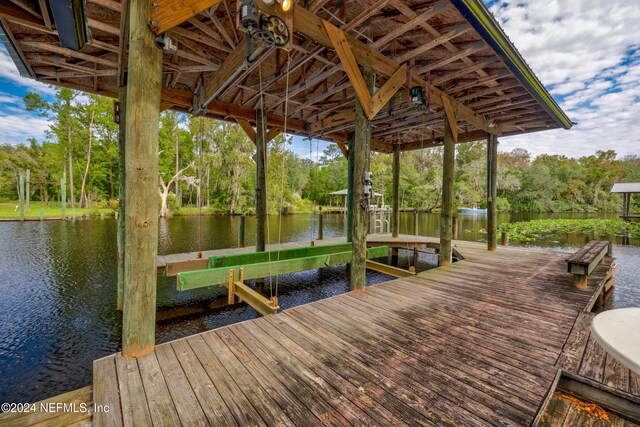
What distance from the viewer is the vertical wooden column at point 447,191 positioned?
5.47 m

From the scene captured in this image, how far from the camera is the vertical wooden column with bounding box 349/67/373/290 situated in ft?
12.9

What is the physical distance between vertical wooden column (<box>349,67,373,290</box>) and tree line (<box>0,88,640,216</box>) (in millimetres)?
12250

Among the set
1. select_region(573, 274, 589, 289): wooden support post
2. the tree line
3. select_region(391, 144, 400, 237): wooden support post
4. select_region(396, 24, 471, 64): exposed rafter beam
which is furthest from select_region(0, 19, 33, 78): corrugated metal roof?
the tree line

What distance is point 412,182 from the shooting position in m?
31.9

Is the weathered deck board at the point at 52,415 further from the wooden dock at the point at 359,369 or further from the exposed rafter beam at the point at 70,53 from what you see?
the exposed rafter beam at the point at 70,53

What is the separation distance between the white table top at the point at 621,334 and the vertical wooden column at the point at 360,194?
2.81 m

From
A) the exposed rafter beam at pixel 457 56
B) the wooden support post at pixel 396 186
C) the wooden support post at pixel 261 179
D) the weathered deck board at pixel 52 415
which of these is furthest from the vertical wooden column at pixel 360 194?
the wooden support post at pixel 396 186

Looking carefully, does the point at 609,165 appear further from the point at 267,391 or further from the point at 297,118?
the point at 267,391

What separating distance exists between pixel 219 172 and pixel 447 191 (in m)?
24.5

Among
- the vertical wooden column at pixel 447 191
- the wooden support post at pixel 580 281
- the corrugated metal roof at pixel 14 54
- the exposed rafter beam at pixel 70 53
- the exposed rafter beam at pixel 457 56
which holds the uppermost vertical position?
the exposed rafter beam at pixel 457 56

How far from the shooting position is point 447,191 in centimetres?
548

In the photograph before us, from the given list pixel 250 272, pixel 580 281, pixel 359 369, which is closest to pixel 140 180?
pixel 359 369

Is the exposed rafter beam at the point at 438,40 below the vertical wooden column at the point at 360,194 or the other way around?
the other way around

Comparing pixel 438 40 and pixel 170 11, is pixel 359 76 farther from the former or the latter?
pixel 170 11
